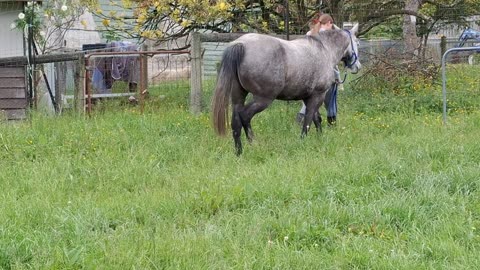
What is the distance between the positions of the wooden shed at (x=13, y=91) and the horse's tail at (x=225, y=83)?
15.5 ft

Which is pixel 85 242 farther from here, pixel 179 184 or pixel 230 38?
pixel 230 38

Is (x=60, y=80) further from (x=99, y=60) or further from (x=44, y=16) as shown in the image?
(x=44, y=16)

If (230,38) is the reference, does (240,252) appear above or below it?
below

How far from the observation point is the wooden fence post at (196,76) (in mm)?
11000

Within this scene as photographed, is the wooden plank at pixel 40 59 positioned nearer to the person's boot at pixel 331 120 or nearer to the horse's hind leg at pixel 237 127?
the horse's hind leg at pixel 237 127

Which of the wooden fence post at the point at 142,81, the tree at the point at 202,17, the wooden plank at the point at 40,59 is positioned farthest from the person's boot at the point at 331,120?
the wooden plank at the point at 40,59

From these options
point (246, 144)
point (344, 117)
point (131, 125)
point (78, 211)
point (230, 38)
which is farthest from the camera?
point (230, 38)

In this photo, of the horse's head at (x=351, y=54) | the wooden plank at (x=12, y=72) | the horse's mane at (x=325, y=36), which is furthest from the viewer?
the wooden plank at (x=12, y=72)

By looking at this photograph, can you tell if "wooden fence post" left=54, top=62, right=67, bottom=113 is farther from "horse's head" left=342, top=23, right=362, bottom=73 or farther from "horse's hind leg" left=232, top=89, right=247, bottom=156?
"horse's head" left=342, top=23, right=362, bottom=73

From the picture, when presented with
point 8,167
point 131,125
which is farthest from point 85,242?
point 131,125

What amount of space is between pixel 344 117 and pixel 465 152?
326 cm

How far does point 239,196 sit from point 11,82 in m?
6.97

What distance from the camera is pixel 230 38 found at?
11.5 metres

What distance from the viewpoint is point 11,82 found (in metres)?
11.0
